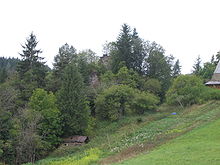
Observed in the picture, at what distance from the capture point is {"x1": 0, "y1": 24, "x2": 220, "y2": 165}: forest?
96.9 feet

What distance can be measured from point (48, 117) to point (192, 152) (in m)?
22.3

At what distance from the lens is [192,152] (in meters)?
15.9

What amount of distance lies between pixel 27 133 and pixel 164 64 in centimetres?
3604

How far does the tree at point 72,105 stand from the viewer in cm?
3609

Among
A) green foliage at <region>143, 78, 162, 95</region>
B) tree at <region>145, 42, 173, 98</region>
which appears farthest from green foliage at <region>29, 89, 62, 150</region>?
tree at <region>145, 42, 173, 98</region>

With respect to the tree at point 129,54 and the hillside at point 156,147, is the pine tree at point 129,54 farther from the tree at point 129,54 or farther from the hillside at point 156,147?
the hillside at point 156,147

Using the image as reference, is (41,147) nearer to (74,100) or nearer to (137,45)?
(74,100)

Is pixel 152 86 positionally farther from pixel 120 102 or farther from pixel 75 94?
pixel 75 94

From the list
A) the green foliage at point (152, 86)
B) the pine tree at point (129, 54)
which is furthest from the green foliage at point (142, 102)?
the pine tree at point (129, 54)

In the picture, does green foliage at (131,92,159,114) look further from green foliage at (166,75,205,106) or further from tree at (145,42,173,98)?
tree at (145,42,173,98)

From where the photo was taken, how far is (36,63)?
145 ft

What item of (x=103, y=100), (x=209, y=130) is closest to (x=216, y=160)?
(x=209, y=130)

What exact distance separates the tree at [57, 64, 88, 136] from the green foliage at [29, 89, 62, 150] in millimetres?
1434

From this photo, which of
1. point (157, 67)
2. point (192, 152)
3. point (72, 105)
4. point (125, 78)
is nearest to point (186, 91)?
point (125, 78)
